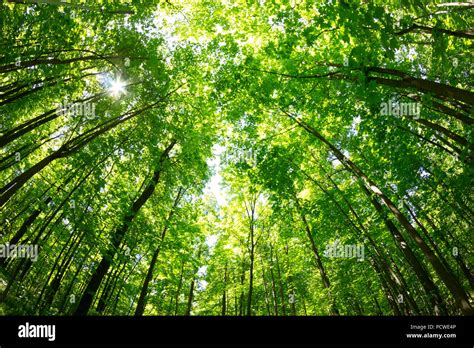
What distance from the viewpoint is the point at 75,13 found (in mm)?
5910

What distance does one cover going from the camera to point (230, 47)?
8719 mm

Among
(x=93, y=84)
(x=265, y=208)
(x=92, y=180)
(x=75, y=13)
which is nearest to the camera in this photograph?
(x=75, y=13)
